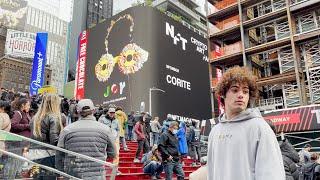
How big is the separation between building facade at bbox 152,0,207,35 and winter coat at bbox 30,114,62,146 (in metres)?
45.3

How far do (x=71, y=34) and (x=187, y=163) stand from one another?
6559 centimetres

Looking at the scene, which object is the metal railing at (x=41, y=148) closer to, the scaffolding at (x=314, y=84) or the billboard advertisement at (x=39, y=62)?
the billboard advertisement at (x=39, y=62)

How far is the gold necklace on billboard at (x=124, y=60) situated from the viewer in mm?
33406

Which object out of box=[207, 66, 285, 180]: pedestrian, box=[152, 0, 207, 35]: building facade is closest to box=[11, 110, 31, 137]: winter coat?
box=[207, 66, 285, 180]: pedestrian

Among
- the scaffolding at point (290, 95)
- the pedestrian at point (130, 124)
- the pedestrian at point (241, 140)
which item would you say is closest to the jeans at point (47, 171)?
the pedestrian at point (241, 140)

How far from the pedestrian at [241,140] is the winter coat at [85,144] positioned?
6.40ft

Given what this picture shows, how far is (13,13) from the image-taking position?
90.6m

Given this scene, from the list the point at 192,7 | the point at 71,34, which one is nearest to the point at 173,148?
the point at 192,7

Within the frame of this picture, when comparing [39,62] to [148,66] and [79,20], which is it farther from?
[79,20]

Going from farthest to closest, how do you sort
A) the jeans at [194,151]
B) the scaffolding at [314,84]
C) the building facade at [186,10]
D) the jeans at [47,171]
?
1. the building facade at [186,10]
2. the scaffolding at [314,84]
3. the jeans at [194,151]
4. the jeans at [47,171]

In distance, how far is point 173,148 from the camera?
321 inches

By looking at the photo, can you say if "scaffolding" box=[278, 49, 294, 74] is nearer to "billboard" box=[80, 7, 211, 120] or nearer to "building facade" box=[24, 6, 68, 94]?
"billboard" box=[80, 7, 211, 120]

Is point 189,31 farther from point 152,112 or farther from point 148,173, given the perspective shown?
point 148,173

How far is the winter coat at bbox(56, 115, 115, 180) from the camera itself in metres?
4.19
